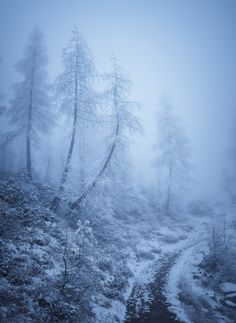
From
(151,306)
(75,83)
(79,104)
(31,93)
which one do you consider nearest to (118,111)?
(79,104)

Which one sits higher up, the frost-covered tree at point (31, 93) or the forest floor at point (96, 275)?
the frost-covered tree at point (31, 93)

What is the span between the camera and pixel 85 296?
937cm

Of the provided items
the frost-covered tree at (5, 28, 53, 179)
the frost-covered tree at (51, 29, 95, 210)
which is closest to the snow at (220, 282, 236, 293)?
the frost-covered tree at (51, 29, 95, 210)

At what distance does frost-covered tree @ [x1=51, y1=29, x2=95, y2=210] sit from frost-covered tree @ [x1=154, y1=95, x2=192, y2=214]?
14.9 meters

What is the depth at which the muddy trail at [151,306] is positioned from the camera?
9.28 metres

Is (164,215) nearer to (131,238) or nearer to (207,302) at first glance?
(131,238)

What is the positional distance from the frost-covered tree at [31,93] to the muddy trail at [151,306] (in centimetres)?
1581

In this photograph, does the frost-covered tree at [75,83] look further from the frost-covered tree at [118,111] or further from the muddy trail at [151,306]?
the muddy trail at [151,306]

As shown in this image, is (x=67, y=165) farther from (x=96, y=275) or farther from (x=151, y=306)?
(x=151, y=306)

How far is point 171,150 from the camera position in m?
29.7

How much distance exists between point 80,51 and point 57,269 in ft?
51.0

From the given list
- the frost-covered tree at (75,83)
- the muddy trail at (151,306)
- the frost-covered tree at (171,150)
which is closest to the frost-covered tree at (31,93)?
the frost-covered tree at (75,83)

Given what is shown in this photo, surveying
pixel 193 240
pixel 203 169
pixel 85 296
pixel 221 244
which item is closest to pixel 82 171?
pixel 193 240

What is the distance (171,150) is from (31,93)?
18422mm
